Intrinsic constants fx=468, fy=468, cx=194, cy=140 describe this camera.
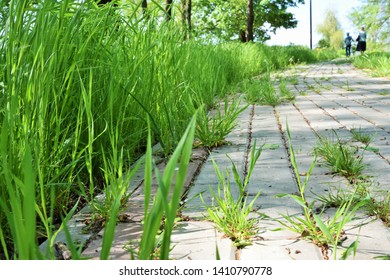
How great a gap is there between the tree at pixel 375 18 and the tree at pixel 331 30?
83.5 feet

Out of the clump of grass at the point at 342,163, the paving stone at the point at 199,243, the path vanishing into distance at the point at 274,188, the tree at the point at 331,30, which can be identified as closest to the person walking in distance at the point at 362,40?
the path vanishing into distance at the point at 274,188

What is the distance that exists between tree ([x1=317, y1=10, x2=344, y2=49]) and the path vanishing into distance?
5005 cm

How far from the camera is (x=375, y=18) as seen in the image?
24531 millimetres

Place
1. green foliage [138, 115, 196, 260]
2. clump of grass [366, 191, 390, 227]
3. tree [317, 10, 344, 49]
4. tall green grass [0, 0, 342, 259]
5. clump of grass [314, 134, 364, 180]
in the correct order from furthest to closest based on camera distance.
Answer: tree [317, 10, 344, 49] < clump of grass [314, 134, 364, 180] < clump of grass [366, 191, 390, 227] < tall green grass [0, 0, 342, 259] < green foliage [138, 115, 196, 260]

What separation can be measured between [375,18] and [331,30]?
1124 inches

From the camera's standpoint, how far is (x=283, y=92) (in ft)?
20.3

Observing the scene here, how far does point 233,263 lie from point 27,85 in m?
1.05

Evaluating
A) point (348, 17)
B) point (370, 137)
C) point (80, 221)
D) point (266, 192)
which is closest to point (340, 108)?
point (370, 137)

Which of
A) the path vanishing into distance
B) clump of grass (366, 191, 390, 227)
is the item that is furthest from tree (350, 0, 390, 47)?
clump of grass (366, 191, 390, 227)

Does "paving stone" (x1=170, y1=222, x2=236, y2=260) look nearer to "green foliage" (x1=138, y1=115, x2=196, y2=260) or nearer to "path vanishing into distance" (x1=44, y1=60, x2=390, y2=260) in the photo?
"path vanishing into distance" (x1=44, y1=60, x2=390, y2=260)

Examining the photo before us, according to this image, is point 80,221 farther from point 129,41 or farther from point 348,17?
point 348,17

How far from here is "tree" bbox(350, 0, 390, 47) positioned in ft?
78.3

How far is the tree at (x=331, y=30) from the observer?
170ft

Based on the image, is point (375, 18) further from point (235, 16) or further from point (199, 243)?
point (199, 243)
